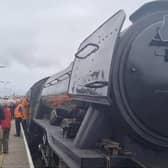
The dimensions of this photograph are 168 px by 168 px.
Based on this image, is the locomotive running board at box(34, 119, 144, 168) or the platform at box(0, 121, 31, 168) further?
the platform at box(0, 121, 31, 168)

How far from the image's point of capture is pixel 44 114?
1300 centimetres

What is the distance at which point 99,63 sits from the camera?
16.1 feet

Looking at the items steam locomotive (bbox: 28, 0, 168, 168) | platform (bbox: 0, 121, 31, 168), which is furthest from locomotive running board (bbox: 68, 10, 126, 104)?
platform (bbox: 0, 121, 31, 168)

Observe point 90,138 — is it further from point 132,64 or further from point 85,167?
point 132,64

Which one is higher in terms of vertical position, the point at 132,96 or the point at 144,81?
the point at 144,81

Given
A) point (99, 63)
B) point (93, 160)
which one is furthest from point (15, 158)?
point (93, 160)

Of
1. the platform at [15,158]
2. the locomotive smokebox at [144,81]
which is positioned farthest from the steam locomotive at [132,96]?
the platform at [15,158]

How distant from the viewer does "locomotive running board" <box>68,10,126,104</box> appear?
450 cm

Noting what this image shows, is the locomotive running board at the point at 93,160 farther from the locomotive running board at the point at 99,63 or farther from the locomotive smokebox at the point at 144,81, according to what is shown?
the locomotive running board at the point at 99,63

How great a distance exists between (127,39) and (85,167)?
144 centimetres

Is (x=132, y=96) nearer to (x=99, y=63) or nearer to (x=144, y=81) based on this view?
(x=144, y=81)

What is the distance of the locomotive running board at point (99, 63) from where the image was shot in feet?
14.8

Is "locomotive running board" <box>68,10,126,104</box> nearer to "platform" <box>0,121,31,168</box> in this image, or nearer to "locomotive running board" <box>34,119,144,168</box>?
"locomotive running board" <box>34,119,144,168</box>

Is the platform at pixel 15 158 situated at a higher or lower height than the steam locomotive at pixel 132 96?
lower
